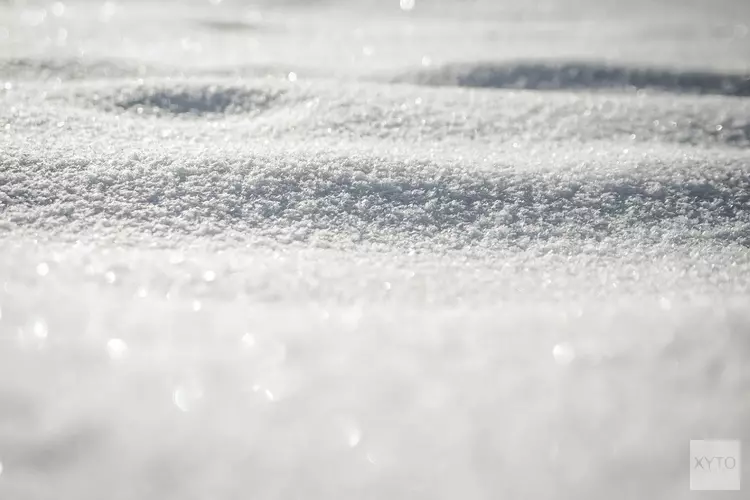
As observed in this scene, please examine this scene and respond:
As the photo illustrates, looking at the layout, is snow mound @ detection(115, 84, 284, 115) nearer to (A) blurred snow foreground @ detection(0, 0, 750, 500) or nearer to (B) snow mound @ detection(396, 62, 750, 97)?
(A) blurred snow foreground @ detection(0, 0, 750, 500)

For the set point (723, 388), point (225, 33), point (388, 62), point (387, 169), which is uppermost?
point (225, 33)

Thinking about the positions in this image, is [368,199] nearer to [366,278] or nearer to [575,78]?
[366,278]

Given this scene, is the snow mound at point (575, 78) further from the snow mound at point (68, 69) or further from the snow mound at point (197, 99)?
the snow mound at point (68, 69)

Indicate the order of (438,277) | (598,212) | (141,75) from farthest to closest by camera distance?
1. (141,75)
2. (598,212)
3. (438,277)

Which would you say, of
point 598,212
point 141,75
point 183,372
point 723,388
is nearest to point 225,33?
point 141,75

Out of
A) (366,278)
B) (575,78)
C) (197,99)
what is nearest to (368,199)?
(366,278)

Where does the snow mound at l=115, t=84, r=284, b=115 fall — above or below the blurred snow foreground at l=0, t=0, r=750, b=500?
above

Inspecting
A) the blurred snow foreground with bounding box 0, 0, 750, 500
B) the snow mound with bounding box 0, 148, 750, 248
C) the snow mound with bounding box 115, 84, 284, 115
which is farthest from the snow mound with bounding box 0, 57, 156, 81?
the snow mound with bounding box 0, 148, 750, 248

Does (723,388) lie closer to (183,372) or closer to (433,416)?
(433,416)
